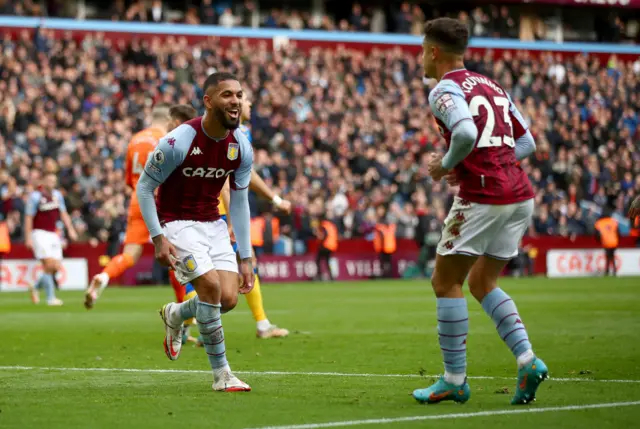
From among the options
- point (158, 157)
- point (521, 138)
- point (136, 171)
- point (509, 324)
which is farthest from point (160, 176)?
point (136, 171)

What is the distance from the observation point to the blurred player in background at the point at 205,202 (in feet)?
26.9

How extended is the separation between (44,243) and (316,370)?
11.8m

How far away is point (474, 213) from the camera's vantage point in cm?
727

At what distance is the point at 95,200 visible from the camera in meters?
28.8

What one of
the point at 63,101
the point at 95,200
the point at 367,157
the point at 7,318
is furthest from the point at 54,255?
the point at 367,157

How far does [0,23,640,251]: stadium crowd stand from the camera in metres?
29.5

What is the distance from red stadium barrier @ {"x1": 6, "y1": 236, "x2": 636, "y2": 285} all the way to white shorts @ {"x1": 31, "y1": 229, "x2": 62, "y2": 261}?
24.2 ft

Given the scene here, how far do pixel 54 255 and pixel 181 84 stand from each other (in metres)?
13.9

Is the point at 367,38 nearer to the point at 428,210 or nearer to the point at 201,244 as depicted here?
the point at 428,210

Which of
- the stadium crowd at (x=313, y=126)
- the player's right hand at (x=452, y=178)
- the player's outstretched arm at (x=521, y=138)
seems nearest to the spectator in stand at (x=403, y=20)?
the stadium crowd at (x=313, y=126)

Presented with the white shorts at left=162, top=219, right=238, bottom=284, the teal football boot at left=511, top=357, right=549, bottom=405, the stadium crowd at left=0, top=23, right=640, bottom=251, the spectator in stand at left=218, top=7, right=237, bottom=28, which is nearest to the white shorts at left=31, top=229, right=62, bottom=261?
the stadium crowd at left=0, top=23, right=640, bottom=251

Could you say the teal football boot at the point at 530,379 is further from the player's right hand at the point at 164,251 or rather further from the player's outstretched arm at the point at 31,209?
the player's outstretched arm at the point at 31,209

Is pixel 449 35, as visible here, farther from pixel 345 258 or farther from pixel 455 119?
pixel 345 258

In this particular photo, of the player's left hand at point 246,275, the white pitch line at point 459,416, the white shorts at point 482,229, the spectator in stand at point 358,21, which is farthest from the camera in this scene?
the spectator in stand at point 358,21
